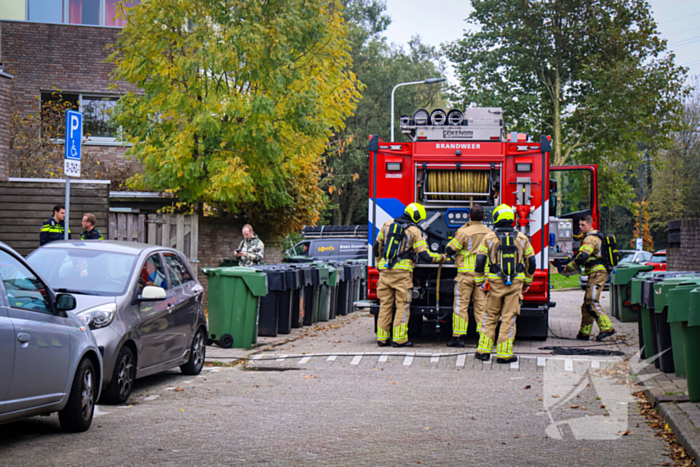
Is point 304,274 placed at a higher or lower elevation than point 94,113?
lower

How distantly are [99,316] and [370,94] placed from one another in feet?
125

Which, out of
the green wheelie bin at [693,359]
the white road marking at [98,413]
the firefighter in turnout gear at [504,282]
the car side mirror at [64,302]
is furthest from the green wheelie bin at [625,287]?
the car side mirror at [64,302]

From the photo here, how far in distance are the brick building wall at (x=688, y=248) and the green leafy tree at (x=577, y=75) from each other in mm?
19478

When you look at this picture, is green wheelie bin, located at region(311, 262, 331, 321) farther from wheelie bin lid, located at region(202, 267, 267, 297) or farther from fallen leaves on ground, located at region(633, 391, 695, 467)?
fallen leaves on ground, located at region(633, 391, 695, 467)

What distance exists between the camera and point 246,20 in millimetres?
15242

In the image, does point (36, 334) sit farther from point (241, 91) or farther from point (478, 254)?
point (241, 91)

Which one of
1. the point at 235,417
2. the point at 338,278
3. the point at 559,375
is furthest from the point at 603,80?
the point at 235,417

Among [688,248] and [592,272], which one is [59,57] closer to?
[592,272]

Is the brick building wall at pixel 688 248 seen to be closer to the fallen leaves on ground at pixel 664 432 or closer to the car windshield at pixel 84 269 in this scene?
the fallen leaves on ground at pixel 664 432

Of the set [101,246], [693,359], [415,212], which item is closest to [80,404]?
[101,246]

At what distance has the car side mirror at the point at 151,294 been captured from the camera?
25.8 ft

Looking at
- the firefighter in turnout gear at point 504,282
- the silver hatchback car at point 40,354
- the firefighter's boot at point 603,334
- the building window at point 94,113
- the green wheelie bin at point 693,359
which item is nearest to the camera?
the silver hatchback car at point 40,354

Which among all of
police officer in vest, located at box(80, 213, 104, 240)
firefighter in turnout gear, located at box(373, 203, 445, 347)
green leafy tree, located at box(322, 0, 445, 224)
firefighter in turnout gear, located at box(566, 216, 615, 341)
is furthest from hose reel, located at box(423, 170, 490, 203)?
green leafy tree, located at box(322, 0, 445, 224)

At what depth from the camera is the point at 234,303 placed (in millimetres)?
11727
